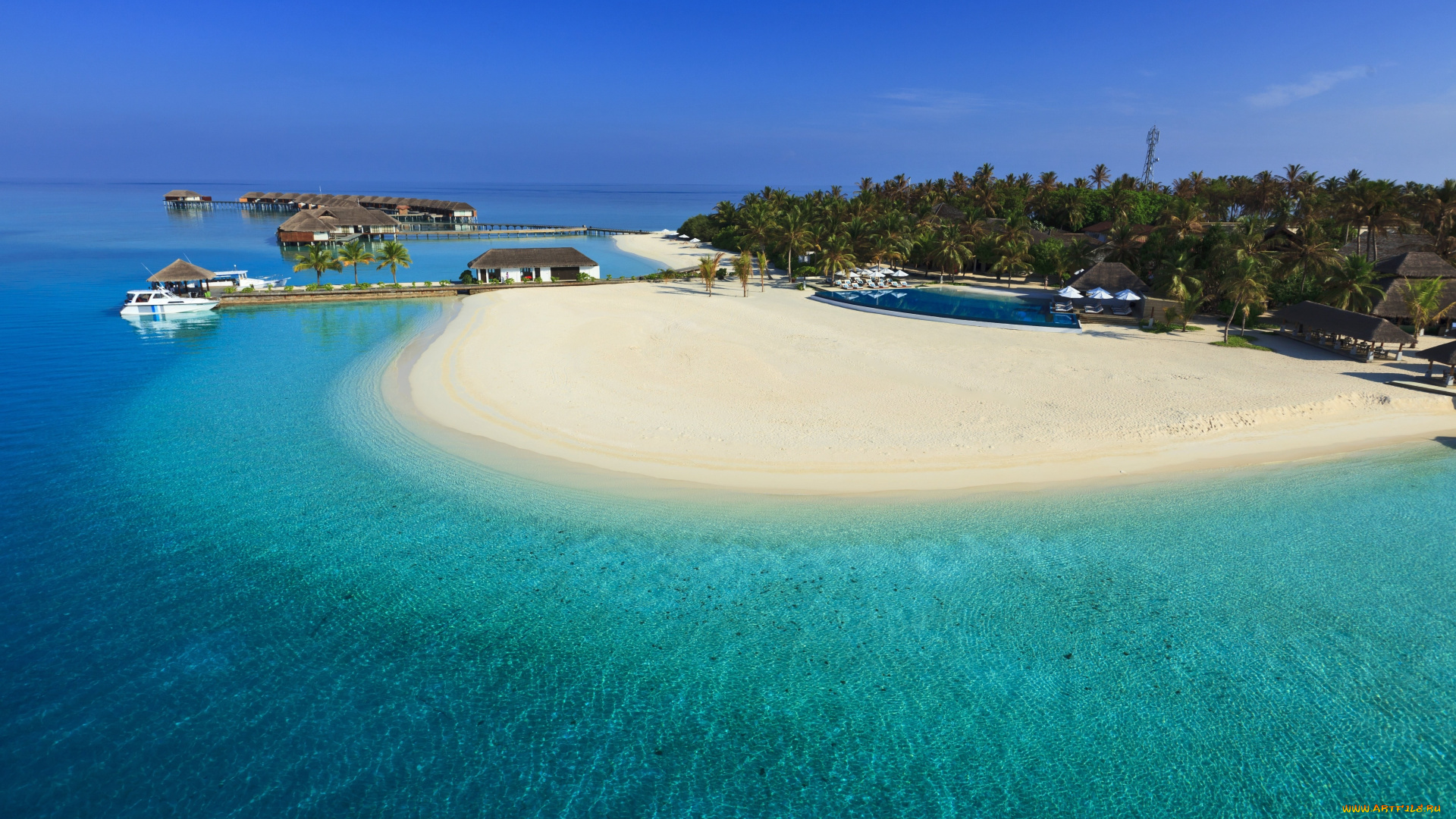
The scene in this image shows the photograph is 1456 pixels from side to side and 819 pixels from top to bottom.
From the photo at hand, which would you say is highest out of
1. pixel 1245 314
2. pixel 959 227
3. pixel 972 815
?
pixel 959 227

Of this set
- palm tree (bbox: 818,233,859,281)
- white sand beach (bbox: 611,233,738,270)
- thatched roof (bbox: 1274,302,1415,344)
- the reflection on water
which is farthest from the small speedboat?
thatched roof (bbox: 1274,302,1415,344)

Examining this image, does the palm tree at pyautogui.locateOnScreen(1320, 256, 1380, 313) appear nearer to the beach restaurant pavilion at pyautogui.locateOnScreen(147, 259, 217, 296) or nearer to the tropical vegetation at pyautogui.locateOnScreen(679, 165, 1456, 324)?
the tropical vegetation at pyautogui.locateOnScreen(679, 165, 1456, 324)

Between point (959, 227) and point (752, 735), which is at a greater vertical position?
point (959, 227)

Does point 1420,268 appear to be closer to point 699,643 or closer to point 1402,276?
point 1402,276

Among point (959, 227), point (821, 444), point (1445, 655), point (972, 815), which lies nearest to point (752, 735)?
point (972, 815)

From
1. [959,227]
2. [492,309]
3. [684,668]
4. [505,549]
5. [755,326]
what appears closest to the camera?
[684,668]

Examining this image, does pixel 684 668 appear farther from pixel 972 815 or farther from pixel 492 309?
pixel 492 309

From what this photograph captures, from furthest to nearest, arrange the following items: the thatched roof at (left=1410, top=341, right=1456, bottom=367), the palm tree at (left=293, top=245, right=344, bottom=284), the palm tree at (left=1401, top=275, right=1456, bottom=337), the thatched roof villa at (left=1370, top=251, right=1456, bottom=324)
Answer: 1. the palm tree at (left=293, top=245, right=344, bottom=284)
2. the thatched roof villa at (left=1370, top=251, right=1456, bottom=324)
3. the palm tree at (left=1401, top=275, right=1456, bottom=337)
4. the thatched roof at (left=1410, top=341, right=1456, bottom=367)
